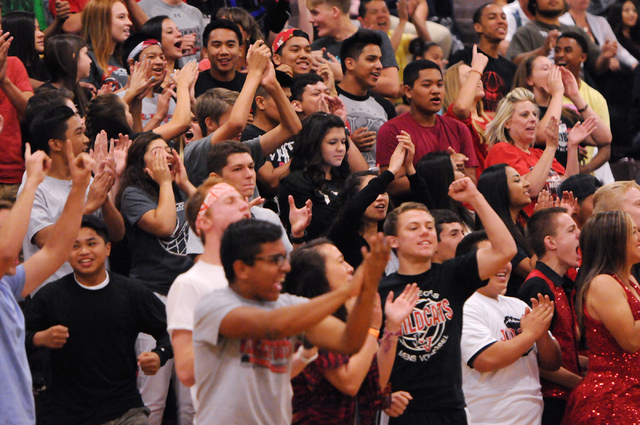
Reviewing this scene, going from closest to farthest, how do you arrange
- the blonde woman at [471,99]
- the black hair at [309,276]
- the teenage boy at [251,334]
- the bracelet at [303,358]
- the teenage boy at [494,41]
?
the teenage boy at [251,334] → the bracelet at [303,358] → the black hair at [309,276] → the blonde woman at [471,99] → the teenage boy at [494,41]

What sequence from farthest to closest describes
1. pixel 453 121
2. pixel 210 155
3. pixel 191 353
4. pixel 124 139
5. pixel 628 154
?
pixel 628 154 < pixel 453 121 < pixel 124 139 < pixel 210 155 < pixel 191 353

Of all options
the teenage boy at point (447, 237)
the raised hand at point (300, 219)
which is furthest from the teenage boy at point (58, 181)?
the teenage boy at point (447, 237)

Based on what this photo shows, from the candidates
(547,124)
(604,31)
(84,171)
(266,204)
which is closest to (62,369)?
(84,171)

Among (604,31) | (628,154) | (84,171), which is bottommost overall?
(628,154)

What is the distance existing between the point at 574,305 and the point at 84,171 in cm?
291

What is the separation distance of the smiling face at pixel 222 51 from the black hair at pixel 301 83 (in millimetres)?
713

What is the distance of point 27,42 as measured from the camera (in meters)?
7.29

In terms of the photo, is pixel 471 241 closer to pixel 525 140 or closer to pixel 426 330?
pixel 426 330

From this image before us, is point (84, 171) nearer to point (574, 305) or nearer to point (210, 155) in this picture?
point (210, 155)

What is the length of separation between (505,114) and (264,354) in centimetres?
458

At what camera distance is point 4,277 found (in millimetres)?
4109

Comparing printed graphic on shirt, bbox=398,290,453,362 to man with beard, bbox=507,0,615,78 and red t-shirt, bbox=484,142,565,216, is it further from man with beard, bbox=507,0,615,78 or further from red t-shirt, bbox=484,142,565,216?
man with beard, bbox=507,0,615,78

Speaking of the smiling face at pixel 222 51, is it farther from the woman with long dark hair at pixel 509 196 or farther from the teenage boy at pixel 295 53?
the woman with long dark hair at pixel 509 196

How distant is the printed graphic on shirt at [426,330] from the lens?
467cm
